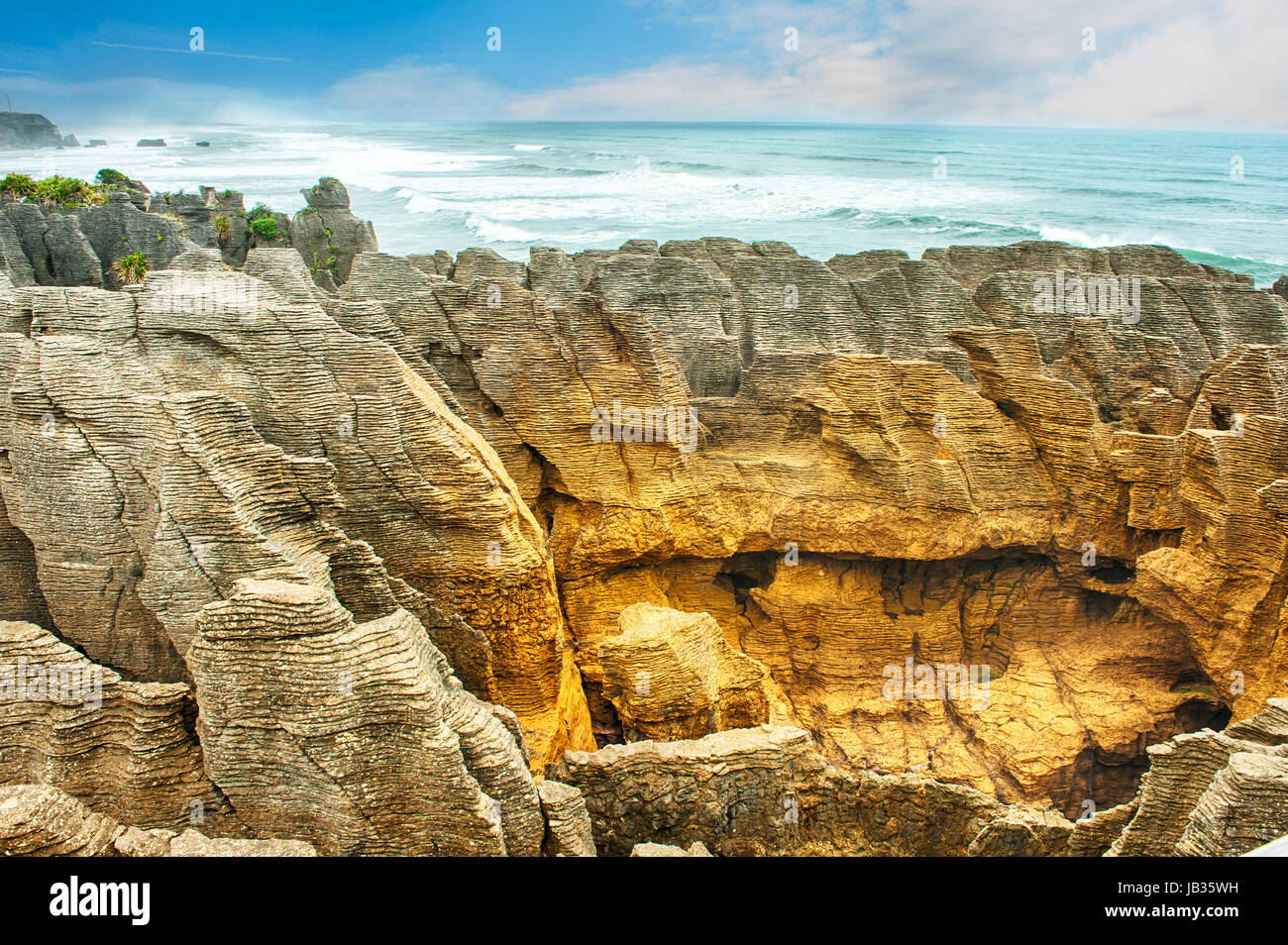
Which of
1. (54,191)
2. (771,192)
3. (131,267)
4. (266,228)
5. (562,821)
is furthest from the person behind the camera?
(771,192)

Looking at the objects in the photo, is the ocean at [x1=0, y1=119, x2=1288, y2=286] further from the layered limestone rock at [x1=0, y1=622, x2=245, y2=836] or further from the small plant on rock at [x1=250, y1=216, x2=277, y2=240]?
the layered limestone rock at [x1=0, y1=622, x2=245, y2=836]

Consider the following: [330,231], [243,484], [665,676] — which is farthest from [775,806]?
[330,231]

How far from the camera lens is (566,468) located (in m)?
14.5

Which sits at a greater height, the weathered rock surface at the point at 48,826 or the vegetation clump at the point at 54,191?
the vegetation clump at the point at 54,191

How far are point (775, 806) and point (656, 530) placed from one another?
6.16 m

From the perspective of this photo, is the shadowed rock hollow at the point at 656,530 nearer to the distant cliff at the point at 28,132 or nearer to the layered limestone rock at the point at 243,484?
the layered limestone rock at the point at 243,484

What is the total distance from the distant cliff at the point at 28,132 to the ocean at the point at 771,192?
9.95ft

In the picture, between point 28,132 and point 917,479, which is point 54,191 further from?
point 28,132

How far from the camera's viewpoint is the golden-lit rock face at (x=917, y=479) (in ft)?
46.2

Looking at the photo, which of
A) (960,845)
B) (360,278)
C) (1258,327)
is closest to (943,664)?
(960,845)

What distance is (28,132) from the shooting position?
122000 millimetres

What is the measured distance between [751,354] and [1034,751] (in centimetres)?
865

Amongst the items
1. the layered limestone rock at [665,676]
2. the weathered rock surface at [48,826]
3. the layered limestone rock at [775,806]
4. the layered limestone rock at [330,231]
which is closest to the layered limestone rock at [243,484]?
the layered limestone rock at [665,676]

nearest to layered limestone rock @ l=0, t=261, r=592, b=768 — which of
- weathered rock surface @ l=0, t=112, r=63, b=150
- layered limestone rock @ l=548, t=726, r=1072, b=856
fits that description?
layered limestone rock @ l=548, t=726, r=1072, b=856
